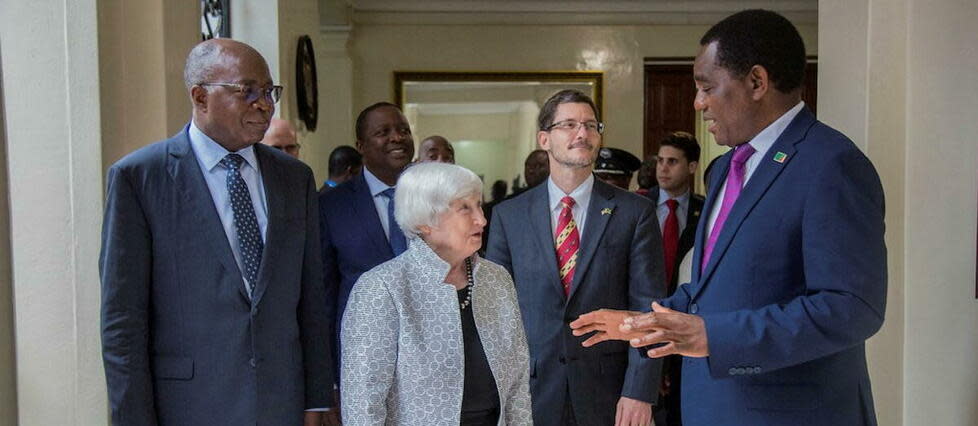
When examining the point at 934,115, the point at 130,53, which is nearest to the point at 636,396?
the point at 934,115

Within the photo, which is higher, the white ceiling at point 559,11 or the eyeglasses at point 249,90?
the white ceiling at point 559,11

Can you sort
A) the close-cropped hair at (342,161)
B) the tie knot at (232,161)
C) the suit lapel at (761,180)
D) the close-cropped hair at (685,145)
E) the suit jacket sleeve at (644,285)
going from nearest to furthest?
the suit lapel at (761,180), the tie knot at (232,161), the suit jacket sleeve at (644,285), the close-cropped hair at (685,145), the close-cropped hair at (342,161)

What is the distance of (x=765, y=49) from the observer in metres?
Answer: 1.96

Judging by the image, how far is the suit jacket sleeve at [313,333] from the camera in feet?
8.02

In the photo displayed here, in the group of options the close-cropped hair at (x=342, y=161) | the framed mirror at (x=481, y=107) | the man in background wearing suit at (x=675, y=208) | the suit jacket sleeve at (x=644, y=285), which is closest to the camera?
the suit jacket sleeve at (x=644, y=285)

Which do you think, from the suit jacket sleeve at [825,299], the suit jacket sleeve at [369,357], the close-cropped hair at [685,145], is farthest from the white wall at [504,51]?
the suit jacket sleeve at [825,299]

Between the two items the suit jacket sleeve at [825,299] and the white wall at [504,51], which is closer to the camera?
the suit jacket sleeve at [825,299]

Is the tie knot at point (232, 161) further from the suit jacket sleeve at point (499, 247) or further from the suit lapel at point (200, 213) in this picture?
the suit jacket sleeve at point (499, 247)

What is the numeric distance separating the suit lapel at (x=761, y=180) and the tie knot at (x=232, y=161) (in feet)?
3.91

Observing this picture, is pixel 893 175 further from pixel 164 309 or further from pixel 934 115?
pixel 164 309

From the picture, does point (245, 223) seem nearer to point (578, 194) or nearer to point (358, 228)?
point (358, 228)

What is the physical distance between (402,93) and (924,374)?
7169 millimetres

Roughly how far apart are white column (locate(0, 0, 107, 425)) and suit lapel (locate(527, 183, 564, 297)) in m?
1.30

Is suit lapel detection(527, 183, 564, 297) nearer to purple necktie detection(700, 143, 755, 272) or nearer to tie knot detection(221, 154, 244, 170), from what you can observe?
purple necktie detection(700, 143, 755, 272)
